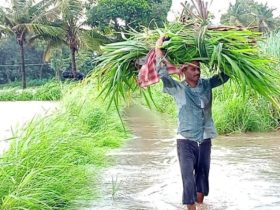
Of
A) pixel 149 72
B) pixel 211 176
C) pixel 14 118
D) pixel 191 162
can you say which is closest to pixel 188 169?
pixel 191 162

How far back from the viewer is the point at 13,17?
119 feet

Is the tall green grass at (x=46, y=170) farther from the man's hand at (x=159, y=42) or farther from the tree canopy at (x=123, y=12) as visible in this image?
the tree canopy at (x=123, y=12)

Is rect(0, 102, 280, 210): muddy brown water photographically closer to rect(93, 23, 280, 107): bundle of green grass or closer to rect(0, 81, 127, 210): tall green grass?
rect(0, 81, 127, 210): tall green grass

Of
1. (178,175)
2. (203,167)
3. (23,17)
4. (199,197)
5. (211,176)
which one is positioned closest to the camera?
(203,167)

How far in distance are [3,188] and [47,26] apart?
99.2 ft

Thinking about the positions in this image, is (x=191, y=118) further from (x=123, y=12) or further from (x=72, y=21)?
(x=123, y=12)

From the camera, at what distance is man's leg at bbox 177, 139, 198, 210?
16.7 feet

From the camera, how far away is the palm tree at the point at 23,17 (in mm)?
35062

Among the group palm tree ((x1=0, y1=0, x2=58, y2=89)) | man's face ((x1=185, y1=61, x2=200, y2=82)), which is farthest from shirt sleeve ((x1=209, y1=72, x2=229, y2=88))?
palm tree ((x1=0, y1=0, x2=58, y2=89))

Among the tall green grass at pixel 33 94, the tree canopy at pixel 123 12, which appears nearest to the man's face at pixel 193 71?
the tall green grass at pixel 33 94

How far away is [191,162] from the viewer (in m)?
5.17

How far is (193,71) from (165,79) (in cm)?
29

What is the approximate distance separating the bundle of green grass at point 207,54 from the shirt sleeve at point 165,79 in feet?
0.49

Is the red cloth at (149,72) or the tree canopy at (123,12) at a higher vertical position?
the tree canopy at (123,12)
